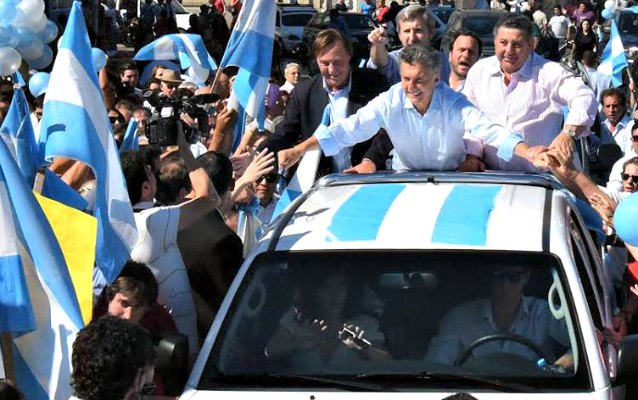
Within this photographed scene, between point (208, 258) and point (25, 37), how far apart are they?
6.66 m

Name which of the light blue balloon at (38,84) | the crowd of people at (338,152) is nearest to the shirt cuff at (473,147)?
the crowd of people at (338,152)

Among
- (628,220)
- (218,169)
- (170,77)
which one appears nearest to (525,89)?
(628,220)

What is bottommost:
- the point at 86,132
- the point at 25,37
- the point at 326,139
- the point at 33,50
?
the point at 33,50

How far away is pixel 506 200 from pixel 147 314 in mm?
1581

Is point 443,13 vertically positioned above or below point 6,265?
below

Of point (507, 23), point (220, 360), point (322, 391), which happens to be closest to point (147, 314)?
point (220, 360)

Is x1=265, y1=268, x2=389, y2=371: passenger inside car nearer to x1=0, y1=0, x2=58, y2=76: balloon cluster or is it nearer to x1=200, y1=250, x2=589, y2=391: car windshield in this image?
x1=200, y1=250, x2=589, y2=391: car windshield

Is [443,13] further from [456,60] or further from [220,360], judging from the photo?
[220,360]

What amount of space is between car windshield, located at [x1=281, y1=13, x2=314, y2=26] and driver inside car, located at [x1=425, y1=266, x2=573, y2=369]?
104 ft

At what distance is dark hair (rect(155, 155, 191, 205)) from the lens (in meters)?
6.65

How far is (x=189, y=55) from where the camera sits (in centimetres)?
1427

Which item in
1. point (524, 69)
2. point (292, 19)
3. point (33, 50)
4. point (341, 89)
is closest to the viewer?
point (524, 69)

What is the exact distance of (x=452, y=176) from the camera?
622 centimetres

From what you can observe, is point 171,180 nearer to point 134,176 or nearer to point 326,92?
point 134,176
